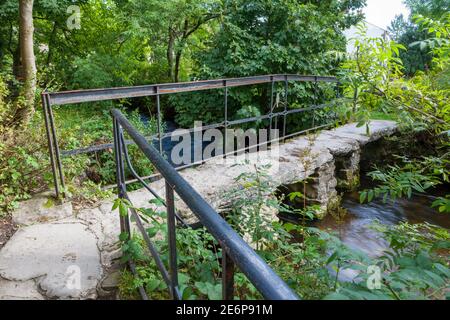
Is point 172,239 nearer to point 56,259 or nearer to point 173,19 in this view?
point 56,259

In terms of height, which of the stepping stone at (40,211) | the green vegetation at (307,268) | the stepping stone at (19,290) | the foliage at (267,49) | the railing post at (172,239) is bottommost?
the stepping stone at (19,290)

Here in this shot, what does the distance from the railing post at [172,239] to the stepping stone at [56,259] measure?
31.4 inches

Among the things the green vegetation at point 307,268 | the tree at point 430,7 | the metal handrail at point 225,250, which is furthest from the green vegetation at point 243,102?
the metal handrail at point 225,250

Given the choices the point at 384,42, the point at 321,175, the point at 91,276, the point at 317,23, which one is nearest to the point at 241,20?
the point at 317,23

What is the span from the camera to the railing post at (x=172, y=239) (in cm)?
106

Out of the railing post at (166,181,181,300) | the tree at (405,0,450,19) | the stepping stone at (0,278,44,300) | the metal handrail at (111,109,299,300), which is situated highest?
the tree at (405,0,450,19)

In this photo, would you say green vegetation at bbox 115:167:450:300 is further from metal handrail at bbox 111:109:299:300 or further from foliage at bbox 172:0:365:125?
foliage at bbox 172:0:365:125

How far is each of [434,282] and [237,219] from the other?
1211 millimetres

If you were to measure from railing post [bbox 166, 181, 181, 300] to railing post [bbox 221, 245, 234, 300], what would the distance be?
1.22ft

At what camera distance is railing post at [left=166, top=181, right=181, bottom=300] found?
3.49ft

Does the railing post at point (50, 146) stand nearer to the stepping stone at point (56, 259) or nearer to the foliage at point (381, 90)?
the stepping stone at point (56, 259)

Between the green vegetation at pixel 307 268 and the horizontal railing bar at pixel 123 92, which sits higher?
the horizontal railing bar at pixel 123 92

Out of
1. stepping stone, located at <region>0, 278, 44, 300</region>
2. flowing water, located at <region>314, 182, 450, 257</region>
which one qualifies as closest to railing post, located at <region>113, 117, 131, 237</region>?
stepping stone, located at <region>0, 278, 44, 300</region>

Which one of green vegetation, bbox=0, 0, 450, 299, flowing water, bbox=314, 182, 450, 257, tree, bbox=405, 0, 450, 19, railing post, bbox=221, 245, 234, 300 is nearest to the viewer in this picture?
railing post, bbox=221, 245, 234, 300
